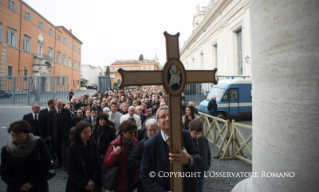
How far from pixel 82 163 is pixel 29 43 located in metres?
34.6

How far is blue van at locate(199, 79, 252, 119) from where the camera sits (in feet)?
37.9

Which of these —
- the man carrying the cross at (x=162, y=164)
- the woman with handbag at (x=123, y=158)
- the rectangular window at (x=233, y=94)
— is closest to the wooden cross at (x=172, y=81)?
the man carrying the cross at (x=162, y=164)

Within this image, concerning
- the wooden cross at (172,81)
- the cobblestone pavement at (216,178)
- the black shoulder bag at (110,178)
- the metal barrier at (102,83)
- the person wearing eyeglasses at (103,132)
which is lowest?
the cobblestone pavement at (216,178)

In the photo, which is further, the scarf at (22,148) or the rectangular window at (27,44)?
the rectangular window at (27,44)

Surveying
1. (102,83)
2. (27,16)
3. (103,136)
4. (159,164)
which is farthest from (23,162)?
(27,16)

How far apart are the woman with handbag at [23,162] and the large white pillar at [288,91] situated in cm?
265

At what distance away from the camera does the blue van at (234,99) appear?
1154 centimetres

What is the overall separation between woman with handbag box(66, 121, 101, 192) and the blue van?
9578 millimetres

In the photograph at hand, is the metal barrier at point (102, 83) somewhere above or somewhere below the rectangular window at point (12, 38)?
below

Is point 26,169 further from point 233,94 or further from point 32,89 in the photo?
→ point 32,89

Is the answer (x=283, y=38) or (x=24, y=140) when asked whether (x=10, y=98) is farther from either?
(x=283, y=38)

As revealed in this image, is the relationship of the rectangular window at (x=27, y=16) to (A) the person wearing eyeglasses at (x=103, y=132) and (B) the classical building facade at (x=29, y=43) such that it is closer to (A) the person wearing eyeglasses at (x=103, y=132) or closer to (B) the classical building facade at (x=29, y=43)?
(B) the classical building facade at (x=29, y=43)

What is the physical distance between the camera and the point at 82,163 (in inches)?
103

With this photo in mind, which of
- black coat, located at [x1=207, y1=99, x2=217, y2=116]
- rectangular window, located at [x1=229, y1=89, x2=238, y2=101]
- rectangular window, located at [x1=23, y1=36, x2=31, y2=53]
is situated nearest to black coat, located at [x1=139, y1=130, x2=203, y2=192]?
black coat, located at [x1=207, y1=99, x2=217, y2=116]
